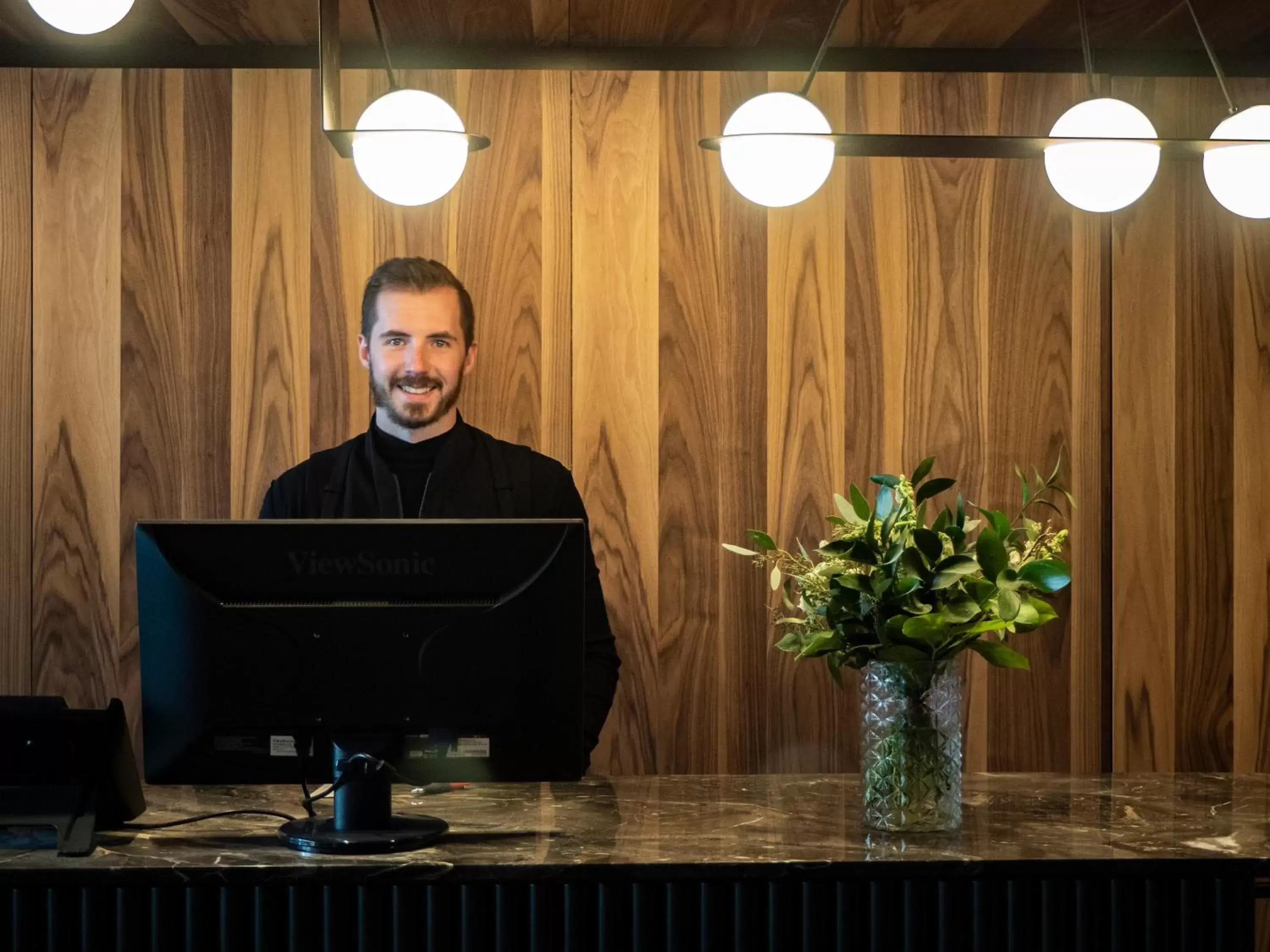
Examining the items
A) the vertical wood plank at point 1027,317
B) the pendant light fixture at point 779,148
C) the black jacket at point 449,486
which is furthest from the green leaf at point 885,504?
the vertical wood plank at point 1027,317

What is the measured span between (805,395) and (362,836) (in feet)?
6.12

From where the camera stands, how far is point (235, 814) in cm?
201

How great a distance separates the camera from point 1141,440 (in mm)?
3336

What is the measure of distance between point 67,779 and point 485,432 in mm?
1583

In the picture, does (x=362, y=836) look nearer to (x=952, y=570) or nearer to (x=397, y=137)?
(x=952, y=570)

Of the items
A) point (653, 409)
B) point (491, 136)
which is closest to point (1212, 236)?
point (653, 409)

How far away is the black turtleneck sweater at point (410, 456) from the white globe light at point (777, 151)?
115 centimetres

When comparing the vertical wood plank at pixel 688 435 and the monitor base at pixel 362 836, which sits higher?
the vertical wood plank at pixel 688 435

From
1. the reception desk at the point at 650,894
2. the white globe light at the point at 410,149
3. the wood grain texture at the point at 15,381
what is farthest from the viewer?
the wood grain texture at the point at 15,381

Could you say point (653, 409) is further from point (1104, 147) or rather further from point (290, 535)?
point (290, 535)

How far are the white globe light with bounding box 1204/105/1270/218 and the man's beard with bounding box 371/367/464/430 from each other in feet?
5.75

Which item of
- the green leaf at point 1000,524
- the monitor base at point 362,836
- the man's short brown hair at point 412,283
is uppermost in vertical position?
the man's short brown hair at point 412,283

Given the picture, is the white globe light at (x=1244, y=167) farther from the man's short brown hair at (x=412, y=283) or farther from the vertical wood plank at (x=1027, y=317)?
the man's short brown hair at (x=412, y=283)

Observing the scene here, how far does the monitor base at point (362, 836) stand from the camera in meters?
1.76
